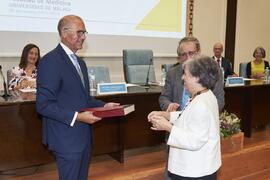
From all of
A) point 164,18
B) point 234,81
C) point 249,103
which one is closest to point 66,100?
point 234,81

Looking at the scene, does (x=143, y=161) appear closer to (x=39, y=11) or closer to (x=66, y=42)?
(x=66, y=42)

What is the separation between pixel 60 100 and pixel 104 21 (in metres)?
3.20

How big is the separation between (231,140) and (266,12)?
5.16 m

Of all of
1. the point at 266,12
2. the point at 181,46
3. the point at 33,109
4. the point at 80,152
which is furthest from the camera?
the point at 266,12

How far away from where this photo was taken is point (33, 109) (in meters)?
2.41

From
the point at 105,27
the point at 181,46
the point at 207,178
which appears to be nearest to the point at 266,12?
the point at 105,27

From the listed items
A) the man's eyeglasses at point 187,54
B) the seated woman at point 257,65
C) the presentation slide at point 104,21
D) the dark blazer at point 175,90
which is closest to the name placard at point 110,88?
the dark blazer at point 175,90

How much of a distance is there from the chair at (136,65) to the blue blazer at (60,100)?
2.39m

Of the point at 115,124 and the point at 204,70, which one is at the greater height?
the point at 204,70

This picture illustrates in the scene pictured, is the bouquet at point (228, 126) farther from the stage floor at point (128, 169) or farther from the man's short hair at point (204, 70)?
the man's short hair at point (204, 70)

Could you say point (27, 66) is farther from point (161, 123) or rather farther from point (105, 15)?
point (161, 123)

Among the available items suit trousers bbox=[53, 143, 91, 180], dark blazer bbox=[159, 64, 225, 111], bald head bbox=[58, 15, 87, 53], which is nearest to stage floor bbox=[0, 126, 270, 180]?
dark blazer bbox=[159, 64, 225, 111]

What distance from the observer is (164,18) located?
512cm

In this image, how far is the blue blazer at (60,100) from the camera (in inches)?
61.6
